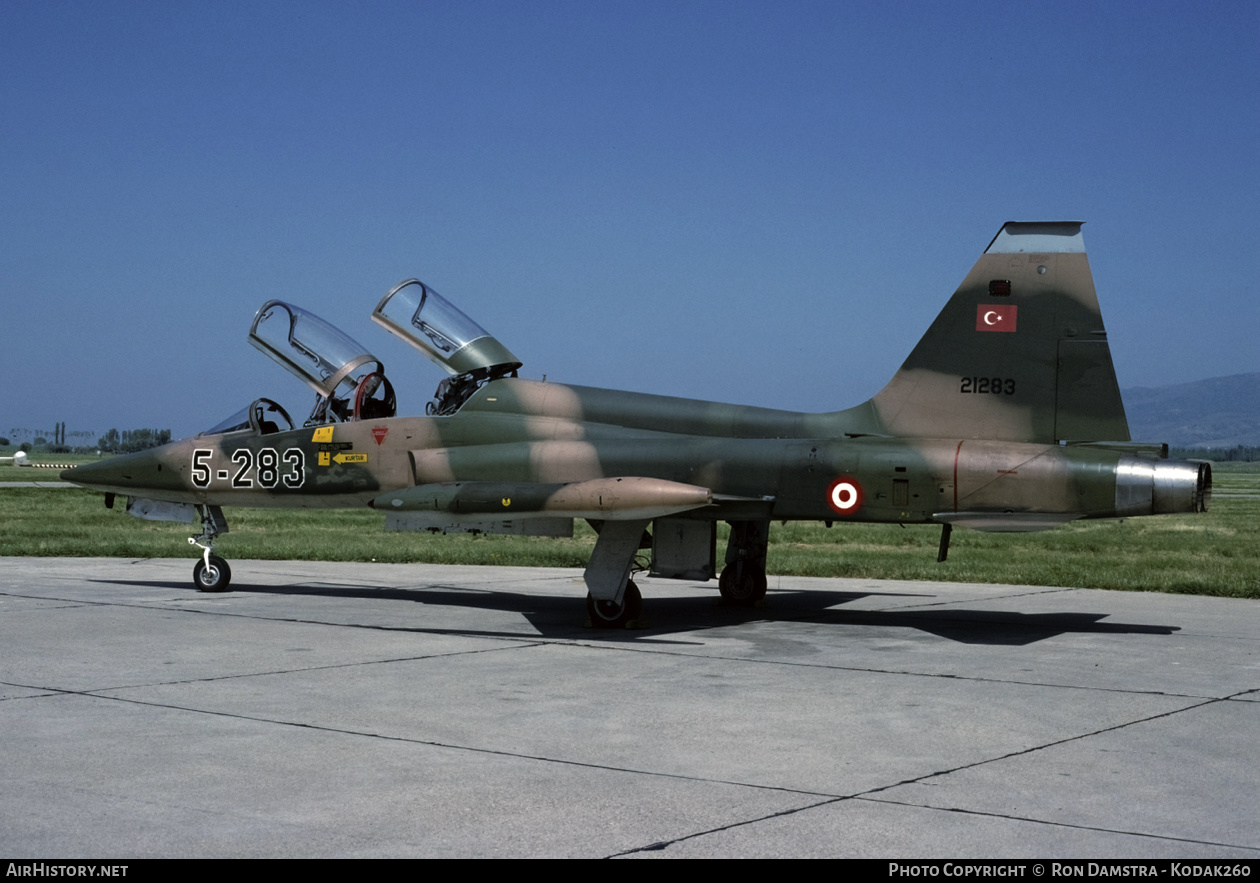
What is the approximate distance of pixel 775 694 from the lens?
873cm

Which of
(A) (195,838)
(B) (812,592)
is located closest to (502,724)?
(A) (195,838)

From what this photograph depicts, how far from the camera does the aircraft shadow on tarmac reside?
40.2 feet

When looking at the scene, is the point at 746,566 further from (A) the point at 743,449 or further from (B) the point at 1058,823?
(B) the point at 1058,823

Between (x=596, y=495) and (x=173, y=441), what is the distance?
689 cm

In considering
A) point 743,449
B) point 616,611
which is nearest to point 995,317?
point 743,449

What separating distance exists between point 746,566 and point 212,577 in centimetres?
689

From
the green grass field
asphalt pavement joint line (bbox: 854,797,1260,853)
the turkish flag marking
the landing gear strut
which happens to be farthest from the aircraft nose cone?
asphalt pavement joint line (bbox: 854,797,1260,853)

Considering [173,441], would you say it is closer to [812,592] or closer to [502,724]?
[812,592]

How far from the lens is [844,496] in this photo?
12.1 metres

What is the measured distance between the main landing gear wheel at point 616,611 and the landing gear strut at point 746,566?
232 cm

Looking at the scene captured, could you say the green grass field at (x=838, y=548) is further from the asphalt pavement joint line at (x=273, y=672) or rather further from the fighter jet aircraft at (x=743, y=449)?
the asphalt pavement joint line at (x=273, y=672)

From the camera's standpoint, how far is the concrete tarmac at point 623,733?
205 inches

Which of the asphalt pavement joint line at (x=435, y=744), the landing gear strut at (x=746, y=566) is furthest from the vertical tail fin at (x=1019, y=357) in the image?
the asphalt pavement joint line at (x=435, y=744)

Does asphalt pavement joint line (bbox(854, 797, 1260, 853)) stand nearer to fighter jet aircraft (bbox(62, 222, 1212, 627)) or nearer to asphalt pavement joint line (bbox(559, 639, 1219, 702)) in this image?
asphalt pavement joint line (bbox(559, 639, 1219, 702))
